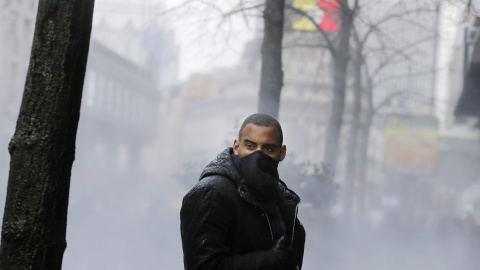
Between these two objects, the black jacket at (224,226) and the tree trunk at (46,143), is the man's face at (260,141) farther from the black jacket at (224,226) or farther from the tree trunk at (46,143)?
the tree trunk at (46,143)

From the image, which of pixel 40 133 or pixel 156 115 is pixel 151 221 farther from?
pixel 156 115

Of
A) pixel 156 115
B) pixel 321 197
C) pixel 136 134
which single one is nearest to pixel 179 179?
pixel 321 197

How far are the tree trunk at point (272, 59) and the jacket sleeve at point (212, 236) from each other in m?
6.73

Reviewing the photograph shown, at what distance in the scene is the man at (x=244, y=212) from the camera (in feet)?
8.71

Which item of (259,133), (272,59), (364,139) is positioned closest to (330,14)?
(272,59)

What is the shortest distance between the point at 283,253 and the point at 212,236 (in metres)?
0.29

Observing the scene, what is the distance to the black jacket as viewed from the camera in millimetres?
2650

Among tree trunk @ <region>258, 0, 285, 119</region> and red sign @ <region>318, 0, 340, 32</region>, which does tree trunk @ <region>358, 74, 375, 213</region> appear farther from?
tree trunk @ <region>258, 0, 285, 119</region>

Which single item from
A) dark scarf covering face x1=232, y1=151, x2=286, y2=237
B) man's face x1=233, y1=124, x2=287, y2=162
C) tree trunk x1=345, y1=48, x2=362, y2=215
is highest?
tree trunk x1=345, y1=48, x2=362, y2=215

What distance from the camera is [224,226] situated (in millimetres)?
2680

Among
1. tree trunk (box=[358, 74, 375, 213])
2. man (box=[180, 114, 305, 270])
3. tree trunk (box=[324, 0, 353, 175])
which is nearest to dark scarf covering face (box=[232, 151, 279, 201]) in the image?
man (box=[180, 114, 305, 270])

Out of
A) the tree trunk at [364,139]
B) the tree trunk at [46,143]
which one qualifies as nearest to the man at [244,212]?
the tree trunk at [46,143]

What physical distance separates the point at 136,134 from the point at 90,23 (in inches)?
1419

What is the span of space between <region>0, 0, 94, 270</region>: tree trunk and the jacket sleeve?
2.34ft
